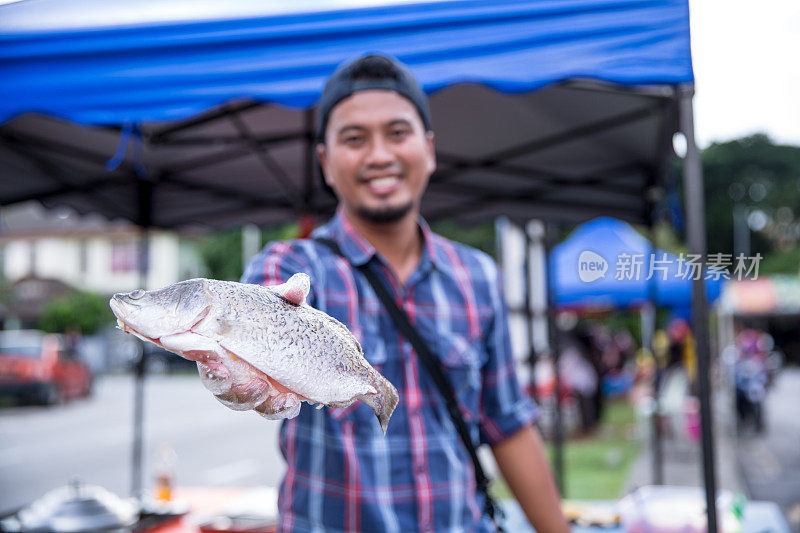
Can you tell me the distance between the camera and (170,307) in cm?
52

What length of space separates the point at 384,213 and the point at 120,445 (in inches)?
456

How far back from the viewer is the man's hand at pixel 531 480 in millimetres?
1782

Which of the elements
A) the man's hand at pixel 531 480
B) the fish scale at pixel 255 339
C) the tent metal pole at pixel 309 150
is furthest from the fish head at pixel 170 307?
the tent metal pole at pixel 309 150

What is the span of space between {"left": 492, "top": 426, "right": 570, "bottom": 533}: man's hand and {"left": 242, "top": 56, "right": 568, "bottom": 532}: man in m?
0.22

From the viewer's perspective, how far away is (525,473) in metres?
1.81

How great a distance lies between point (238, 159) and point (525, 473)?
3.43 metres

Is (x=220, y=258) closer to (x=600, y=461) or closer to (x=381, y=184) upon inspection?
(x=600, y=461)

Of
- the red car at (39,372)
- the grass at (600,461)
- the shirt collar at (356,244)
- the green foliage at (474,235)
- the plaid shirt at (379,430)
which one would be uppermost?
the green foliage at (474,235)

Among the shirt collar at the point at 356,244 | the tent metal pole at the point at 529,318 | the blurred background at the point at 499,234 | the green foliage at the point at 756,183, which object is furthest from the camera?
the tent metal pole at the point at 529,318

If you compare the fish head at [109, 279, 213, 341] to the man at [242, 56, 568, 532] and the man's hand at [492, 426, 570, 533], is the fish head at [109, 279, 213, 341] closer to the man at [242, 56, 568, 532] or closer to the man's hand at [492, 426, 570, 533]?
the man at [242, 56, 568, 532]

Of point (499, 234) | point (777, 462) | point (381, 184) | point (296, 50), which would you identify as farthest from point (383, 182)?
point (499, 234)

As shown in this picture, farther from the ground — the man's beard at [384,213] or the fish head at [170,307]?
the man's beard at [384,213]

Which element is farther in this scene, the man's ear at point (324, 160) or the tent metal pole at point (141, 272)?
the tent metal pole at point (141, 272)

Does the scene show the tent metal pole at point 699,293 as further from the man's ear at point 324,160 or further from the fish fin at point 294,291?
the fish fin at point 294,291
